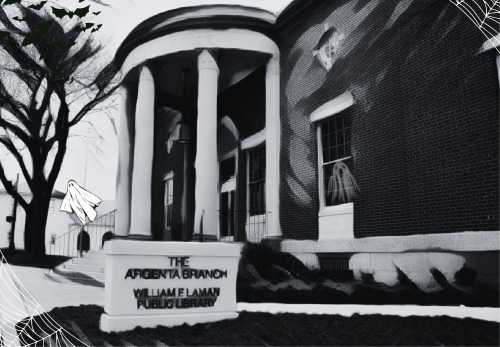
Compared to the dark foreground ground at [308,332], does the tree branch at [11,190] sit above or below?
above

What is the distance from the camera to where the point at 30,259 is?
4078 millimetres

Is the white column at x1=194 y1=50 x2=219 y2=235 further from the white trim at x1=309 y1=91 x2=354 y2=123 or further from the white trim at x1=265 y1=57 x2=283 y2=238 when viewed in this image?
the white trim at x1=309 y1=91 x2=354 y2=123

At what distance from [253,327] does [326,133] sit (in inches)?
237

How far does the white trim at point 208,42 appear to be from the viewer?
12039mm

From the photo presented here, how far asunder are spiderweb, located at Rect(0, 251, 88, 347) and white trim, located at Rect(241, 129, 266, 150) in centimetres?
916

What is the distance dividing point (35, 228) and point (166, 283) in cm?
217

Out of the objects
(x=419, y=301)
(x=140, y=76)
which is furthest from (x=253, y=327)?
(x=140, y=76)

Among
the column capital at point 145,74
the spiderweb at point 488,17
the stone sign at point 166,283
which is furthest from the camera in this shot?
the column capital at point 145,74

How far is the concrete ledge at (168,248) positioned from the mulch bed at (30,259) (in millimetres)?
1461

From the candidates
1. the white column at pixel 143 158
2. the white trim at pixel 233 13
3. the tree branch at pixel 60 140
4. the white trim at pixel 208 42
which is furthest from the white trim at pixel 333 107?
the tree branch at pixel 60 140

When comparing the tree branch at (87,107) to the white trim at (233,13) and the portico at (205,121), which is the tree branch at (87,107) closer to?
the portico at (205,121)

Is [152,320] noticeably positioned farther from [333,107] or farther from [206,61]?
[206,61]

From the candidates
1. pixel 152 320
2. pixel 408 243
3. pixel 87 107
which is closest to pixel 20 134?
pixel 87 107

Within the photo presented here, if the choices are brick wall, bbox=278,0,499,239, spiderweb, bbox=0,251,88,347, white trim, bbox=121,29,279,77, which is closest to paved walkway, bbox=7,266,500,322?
spiderweb, bbox=0,251,88,347
